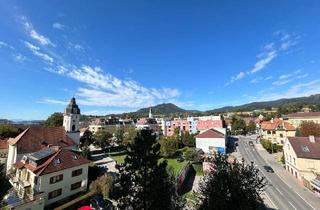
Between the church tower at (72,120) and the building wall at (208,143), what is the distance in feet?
131

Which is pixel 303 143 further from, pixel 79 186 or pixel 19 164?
pixel 19 164

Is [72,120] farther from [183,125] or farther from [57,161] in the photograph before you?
[183,125]

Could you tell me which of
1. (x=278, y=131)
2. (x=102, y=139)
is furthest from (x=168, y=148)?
(x=278, y=131)

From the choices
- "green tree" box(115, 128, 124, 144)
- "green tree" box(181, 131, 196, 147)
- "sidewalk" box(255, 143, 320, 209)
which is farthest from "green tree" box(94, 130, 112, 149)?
"sidewalk" box(255, 143, 320, 209)

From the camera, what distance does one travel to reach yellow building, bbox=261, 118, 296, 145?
6631cm

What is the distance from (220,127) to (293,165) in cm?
3466

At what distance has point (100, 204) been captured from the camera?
87.3 ft

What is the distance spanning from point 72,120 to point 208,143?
145ft

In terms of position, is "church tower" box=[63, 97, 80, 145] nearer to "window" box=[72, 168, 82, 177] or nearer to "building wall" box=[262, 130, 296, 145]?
"window" box=[72, 168, 82, 177]

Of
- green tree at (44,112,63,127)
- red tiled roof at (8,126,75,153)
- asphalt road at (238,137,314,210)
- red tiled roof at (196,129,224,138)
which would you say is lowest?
asphalt road at (238,137,314,210)

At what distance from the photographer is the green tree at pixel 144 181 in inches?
569

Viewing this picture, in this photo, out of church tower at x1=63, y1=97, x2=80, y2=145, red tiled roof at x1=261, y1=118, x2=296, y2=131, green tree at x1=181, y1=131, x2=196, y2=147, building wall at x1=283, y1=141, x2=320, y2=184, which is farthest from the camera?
green tree at x1=181, y1=131, x2=196, y2=147

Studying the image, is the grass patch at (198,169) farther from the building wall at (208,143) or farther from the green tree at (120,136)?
the green tree at (120,136)

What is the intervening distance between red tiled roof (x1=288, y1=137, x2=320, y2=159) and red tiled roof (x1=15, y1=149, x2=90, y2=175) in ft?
146
